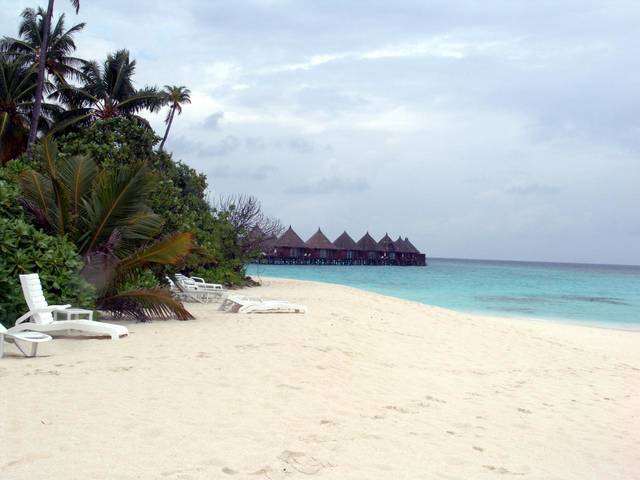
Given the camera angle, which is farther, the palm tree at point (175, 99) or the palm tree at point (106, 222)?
the palm tree at point (175, 99)

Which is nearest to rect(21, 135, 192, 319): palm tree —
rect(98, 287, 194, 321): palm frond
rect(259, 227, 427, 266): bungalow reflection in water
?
rect(98, 287, 194, 321): palm frond

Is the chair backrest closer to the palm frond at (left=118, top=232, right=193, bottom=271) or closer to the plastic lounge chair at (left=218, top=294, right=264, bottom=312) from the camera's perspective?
the palm frond at (left=118, top=232, right=193, bottom=271)

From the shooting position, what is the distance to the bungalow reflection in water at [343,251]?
58.9 m

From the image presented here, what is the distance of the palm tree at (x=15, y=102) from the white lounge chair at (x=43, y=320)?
1854 centimetres

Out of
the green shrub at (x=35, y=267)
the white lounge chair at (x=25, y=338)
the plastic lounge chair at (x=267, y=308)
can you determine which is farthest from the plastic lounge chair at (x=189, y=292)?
the white lounge chair at (x=25, y=338)

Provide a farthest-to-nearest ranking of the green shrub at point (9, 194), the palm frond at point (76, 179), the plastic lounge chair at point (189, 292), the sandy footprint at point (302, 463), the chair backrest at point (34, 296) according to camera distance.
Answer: the plastic lounge chair at point (189, 292) → the palm frond at point (76, 179) → the green shrub at point (9, 194) → the chair backrest at point (34, 296) → the sandy footprint at point (302, 463)

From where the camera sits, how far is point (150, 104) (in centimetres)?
2847

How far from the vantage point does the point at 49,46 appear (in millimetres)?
25172

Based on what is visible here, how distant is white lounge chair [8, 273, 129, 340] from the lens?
23.6 ft

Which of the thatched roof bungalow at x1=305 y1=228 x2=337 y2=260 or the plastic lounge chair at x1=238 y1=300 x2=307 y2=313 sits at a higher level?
the thatched roof bungalow at x1=305 y1=228 x2=337 y2=260

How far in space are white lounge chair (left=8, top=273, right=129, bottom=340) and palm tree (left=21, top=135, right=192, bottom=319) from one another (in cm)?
154

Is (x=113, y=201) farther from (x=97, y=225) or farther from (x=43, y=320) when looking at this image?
(x=43, y=320)

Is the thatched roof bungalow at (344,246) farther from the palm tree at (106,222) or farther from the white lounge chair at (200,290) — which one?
the palm tree at (106,222)

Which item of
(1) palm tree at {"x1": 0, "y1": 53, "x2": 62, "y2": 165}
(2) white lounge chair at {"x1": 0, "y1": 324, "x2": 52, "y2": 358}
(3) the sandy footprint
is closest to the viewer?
(3) the sandy footprint
